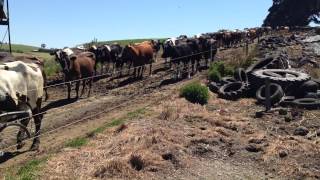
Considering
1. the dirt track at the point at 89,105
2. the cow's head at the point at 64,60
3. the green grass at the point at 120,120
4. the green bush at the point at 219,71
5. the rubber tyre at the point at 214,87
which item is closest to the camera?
Result: the green grass at the point at 120,120

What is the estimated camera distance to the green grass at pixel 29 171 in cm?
1049

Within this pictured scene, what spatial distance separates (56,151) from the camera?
12.6 m

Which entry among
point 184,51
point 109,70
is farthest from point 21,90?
point 109,70

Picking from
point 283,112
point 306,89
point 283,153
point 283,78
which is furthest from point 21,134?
point 306,89

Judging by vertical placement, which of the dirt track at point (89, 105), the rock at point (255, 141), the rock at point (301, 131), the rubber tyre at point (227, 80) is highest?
the rubber tyre at point (227, 80)

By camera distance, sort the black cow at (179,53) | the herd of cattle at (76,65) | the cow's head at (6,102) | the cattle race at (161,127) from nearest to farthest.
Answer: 1. the cattle race at (161,127)
2. the cow's head at (6,102)
3. the herd of cattle at (76,65)
4. the black cow at (179,53)

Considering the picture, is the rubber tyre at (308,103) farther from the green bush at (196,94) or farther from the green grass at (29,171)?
the green grass at (29,171)

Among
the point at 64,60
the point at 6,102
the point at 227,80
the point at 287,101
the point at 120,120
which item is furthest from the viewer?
the point at 227,80

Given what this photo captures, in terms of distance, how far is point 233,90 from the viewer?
830 inches

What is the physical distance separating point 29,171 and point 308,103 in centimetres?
1008

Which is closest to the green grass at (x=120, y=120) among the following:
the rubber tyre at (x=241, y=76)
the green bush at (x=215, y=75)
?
the rubber tyre at (x=241, y=76)

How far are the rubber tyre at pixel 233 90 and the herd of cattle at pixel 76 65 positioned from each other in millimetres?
4776

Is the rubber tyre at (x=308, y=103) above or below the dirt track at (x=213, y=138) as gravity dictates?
above

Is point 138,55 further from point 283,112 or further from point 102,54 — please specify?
point 283,112
